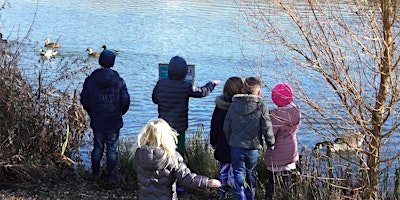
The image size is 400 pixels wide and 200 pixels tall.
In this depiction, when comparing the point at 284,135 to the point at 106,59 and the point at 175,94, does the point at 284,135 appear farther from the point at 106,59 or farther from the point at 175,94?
the point at 106,59

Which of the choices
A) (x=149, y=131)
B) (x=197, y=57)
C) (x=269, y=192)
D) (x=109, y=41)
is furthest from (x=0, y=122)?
(x=109, y=41)

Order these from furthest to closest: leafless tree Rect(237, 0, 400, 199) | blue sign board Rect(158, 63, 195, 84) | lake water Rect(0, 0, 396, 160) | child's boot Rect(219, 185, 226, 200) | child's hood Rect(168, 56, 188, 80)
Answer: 1. lake water Rect(0, 0, 396, 160)
2. blue sign board Rect(158, 63, 195, 84)
3. child's boot Rect(219, 185, 226, 200)
4. child's hood Rect(168, 56, 188, 80)
5. leafless tree Rect(237, 0, 400, 199)

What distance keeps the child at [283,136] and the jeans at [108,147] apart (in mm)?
1625

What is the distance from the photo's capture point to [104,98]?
6312 millimetres

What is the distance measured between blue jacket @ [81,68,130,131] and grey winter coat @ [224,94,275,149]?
4.30 feet

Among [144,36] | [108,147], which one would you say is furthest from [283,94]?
[144,36]

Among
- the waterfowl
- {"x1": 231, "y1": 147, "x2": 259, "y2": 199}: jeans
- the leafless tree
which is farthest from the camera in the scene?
{"x1": 231, "y1": 147, "x2": 259, "y2": 199}: jeans

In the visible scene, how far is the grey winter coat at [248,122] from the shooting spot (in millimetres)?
5594

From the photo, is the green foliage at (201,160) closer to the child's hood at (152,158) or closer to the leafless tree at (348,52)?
the leafless tree at (348,52)

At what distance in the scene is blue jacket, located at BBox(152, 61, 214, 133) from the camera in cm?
618

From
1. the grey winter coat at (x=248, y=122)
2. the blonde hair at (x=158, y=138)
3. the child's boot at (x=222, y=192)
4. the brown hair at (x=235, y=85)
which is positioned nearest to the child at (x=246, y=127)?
the grey winter coat at (x=248, y=122)

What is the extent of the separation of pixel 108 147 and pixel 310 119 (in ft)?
7.15

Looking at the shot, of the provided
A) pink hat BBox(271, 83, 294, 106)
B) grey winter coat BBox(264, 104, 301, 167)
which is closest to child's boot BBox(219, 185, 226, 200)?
grey winter coat BBox(264, 104, 301, 167)

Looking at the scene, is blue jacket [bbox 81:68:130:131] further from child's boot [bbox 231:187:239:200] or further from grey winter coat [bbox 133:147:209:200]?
grey winter coat [bbox 133:147:209:200]
